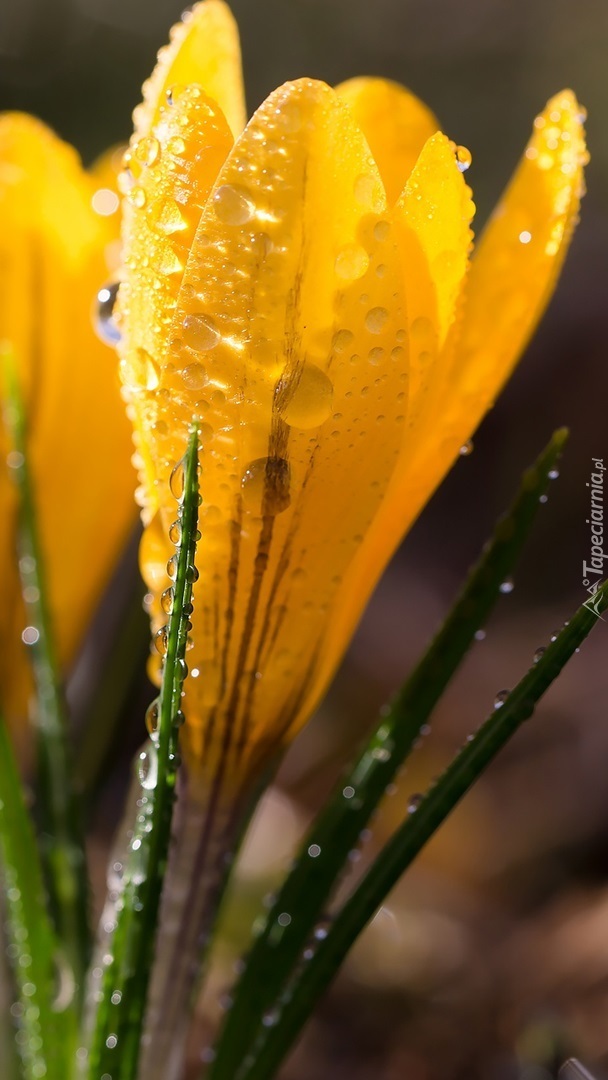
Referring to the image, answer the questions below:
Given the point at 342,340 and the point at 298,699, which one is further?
the point at 298,699

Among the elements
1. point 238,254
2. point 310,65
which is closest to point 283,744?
point 238,254

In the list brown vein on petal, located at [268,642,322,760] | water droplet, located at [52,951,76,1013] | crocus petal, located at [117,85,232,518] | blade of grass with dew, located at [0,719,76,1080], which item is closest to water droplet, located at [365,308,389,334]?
crocus petal, located at [117,85,232,518]

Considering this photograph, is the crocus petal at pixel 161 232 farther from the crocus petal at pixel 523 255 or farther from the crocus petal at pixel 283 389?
the crocus petal at pixel 523 255

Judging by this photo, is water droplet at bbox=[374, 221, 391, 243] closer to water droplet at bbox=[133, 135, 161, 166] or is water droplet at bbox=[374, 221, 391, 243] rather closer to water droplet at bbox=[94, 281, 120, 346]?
water droplet at bbox=[133, 135, 161, 166]

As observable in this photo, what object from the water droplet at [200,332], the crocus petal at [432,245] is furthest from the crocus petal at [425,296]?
the water droplet at [200,332]

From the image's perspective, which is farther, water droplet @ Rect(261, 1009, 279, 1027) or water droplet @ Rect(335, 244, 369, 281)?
water droplet @ Rect(261, 1009, 279, 1027)

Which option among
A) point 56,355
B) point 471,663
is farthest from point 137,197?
point 471,663

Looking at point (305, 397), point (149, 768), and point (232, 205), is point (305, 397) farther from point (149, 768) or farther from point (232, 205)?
point (149, 768)
